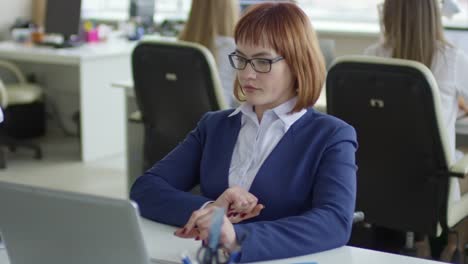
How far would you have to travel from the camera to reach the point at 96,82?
517cm

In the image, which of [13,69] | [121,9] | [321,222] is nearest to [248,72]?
[321,222]

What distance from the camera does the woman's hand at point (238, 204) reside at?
1754 mm

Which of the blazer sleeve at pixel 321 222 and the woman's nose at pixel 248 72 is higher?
the woman's nose at pixel 248 72

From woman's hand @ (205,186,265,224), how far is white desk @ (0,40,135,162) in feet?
11.1

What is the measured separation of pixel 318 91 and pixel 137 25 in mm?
4108

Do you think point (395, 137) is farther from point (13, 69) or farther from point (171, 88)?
point (13, 69)

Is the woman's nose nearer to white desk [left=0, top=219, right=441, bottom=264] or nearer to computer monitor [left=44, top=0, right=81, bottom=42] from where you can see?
white desk [left=0, top=219, right=441, bottom=264]

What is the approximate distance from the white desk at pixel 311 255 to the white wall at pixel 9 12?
451 cm

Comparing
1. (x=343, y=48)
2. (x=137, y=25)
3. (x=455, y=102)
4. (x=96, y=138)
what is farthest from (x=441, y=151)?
(x=137, y=25)

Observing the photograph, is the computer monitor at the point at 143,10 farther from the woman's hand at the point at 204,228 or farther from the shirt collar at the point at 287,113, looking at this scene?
the woman's hand at the point at 204,228

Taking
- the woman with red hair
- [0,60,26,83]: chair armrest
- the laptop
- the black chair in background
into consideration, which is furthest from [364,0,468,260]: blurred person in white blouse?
[0,60,26,83]: chair armrest

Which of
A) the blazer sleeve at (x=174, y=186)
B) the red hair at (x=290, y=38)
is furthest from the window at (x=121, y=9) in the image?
the red hair at (x=290, y=38)

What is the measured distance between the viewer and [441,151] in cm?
273

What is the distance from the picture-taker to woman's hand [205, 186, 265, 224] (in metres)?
1.75
